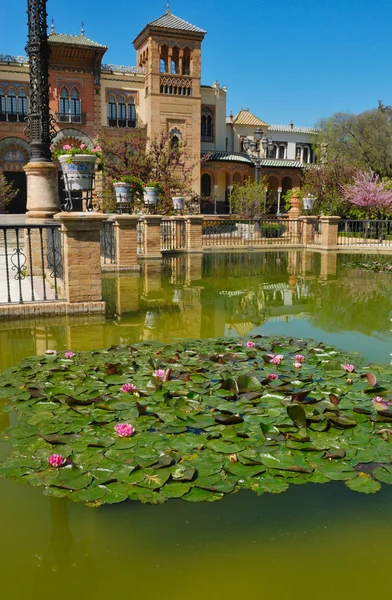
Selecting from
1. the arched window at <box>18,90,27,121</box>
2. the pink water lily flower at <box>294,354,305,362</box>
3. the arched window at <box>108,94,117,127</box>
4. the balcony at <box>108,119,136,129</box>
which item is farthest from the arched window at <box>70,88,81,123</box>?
the pink water lily flower at <box>294,354,305,362</box>

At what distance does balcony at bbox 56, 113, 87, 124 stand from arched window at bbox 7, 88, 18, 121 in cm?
262

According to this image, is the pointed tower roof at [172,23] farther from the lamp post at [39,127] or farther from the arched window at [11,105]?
the lamp post at [39,127]

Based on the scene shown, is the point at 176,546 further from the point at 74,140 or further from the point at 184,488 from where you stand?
the point at 74,140

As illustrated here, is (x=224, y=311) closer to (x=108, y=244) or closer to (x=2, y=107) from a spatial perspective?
(x=108, y=244)

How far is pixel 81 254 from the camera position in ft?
21.7

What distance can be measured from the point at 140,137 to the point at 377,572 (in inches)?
1394

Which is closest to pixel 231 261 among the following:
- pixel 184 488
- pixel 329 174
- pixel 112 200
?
pixel 112 200

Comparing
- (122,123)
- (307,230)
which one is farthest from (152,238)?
(122,123)

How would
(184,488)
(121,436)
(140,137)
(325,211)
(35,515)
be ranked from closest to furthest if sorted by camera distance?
1. (35,515)
2. (184,488)
3. (121,436)
4. (325,211)
5. (140,137)

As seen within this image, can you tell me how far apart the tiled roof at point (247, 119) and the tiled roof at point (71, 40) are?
56.0 ft

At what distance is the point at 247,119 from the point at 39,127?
42.5 meters

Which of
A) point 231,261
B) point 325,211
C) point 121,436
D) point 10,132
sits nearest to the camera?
point 121,436

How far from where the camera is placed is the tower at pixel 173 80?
118 feet

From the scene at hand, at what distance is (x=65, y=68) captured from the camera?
1340 inches
